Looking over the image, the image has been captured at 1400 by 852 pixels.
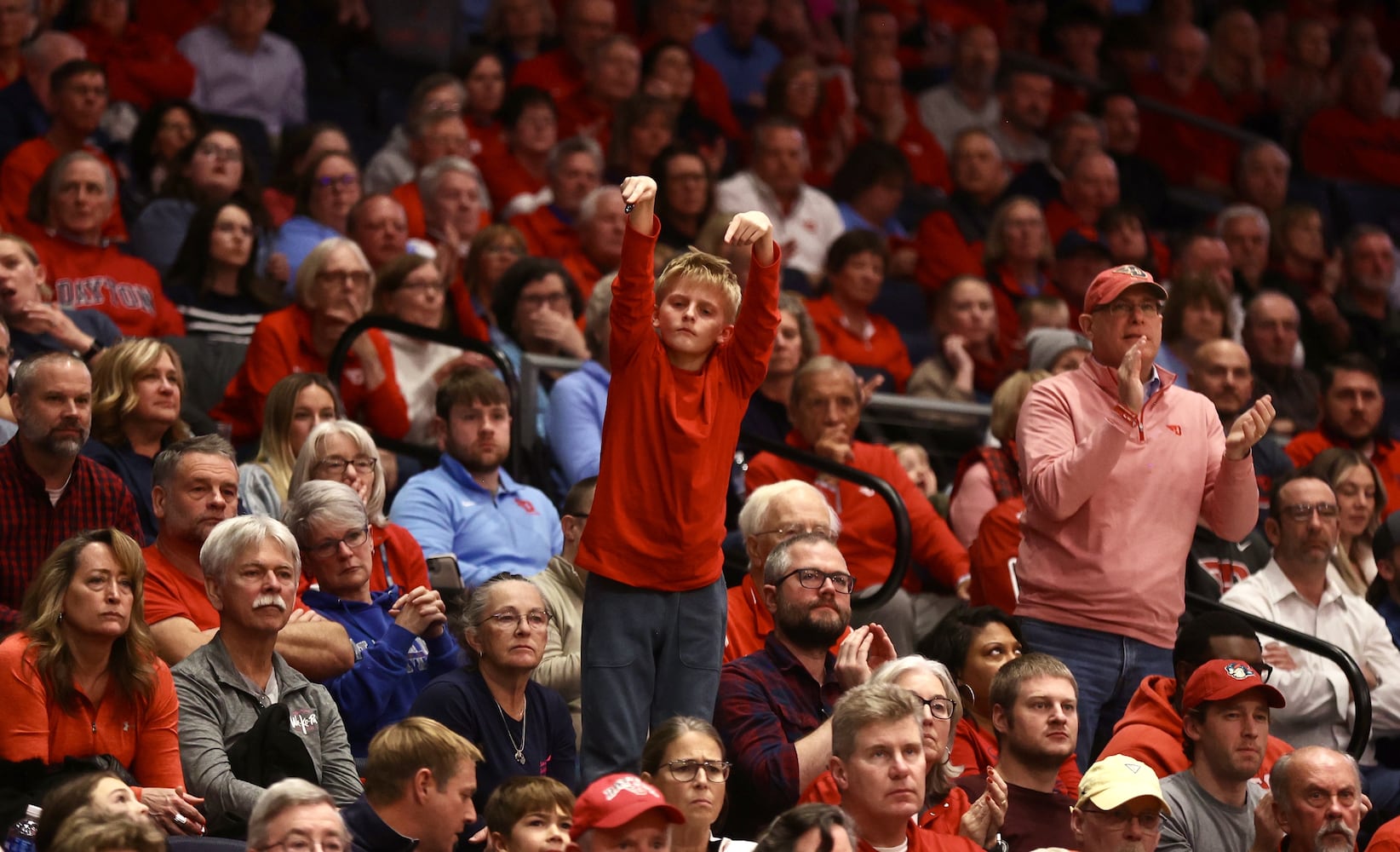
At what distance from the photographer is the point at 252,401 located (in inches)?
291

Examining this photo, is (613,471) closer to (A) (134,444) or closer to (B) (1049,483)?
(B) (1049,483)

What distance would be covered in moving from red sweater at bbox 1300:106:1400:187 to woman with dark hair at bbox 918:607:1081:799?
7.17 meters

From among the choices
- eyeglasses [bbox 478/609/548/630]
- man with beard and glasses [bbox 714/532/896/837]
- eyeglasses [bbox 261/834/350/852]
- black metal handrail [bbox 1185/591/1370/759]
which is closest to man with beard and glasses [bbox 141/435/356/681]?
Result: eyeglasses [bbox 478/609/548/630]

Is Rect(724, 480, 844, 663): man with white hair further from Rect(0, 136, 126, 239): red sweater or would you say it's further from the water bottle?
Rect(0, 136, 126, 239): red sweater

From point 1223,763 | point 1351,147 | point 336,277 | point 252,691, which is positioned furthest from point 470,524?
point 1351,147

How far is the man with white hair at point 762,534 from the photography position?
612cm

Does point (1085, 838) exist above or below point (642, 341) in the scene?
below

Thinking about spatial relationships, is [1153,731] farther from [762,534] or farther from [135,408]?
[135,408]

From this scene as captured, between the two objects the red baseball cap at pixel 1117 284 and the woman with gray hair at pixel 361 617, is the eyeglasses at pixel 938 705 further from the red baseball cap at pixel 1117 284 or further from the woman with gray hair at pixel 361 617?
the woman with gray hair at pixel 361 617

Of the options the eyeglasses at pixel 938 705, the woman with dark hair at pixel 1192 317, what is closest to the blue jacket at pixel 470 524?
the eyeglasses at pixel 938 705

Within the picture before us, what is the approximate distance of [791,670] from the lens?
5.68 metres

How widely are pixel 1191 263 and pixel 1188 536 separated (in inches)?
181

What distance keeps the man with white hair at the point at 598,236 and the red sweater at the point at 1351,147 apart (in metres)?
5.38

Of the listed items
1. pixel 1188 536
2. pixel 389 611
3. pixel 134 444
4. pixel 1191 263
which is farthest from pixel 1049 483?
pixel 1191 263
